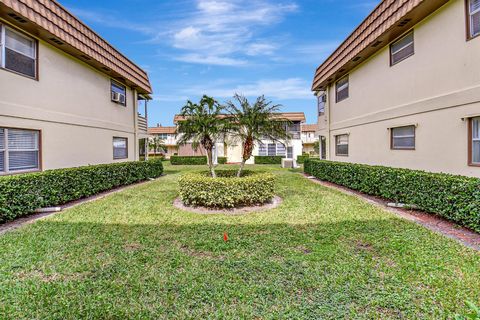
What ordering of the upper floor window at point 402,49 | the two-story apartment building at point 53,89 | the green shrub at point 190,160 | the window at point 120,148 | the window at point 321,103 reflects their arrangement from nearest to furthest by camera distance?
1. the two-story apartment building at point 53,89
2. the upper floor window at point 402,49
3. the window at point 120,148
4. the window at point 321,103
5. the green shrub at point 190,160

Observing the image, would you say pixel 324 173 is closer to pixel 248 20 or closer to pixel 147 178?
pixel 248 20

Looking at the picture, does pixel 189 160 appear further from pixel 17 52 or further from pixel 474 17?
pixel 474 17

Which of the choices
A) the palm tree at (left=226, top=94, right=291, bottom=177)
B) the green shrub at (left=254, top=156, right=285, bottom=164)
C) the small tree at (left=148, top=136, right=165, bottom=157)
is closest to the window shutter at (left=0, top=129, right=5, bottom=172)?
the palm tree at (left=226, top=94, right=291, bottom=177)

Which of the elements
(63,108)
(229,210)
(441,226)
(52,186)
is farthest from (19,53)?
(441,226)

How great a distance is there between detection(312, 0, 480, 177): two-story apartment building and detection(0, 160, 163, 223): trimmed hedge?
10794 millimetres

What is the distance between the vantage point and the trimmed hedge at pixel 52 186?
232 inches

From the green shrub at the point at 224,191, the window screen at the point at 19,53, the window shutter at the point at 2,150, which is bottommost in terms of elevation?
the green shrub at the point at 224,191

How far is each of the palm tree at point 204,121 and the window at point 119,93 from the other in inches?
200

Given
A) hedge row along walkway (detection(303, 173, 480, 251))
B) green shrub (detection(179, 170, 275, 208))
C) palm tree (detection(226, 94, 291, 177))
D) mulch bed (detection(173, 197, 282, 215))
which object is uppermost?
palm tree (detection(226, 94, 291, 177))

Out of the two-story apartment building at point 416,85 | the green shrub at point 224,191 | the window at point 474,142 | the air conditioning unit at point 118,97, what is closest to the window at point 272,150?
the two-story apartment building at point 416,85

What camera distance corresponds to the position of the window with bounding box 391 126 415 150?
8266mm

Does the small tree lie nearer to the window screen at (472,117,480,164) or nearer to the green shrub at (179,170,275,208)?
the green shrub at (179,170,275,208)

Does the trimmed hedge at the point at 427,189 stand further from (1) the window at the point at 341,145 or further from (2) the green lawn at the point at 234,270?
(1) the window at the point at 341,145

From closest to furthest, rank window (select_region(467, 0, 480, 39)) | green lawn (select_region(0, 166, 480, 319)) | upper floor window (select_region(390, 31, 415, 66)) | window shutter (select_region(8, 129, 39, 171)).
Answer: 1. green lawn (select_region(0, 166, 480, 319))
2. window (select_region(467, 0, 480, 39))
3. window shutter (select_region(8, 129, 39, 171))
4. upper floor window (select_region(390, 31, 415, 66))
